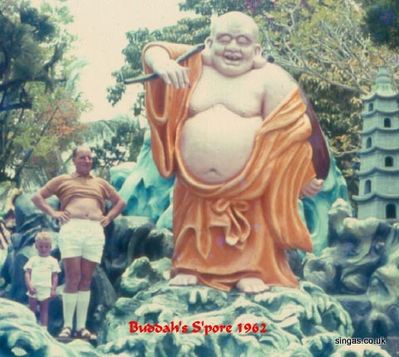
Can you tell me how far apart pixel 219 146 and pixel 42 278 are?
1.17 meters

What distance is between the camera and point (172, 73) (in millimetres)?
6227

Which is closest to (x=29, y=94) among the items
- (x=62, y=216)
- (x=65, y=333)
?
(x=62, y=216)

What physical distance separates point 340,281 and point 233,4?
1.70 meters

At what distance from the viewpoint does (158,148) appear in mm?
6309

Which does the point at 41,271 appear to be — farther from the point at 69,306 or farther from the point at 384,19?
the point at 384,19

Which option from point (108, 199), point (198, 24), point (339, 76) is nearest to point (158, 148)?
point (108, 199)

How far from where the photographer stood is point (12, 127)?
6.69m

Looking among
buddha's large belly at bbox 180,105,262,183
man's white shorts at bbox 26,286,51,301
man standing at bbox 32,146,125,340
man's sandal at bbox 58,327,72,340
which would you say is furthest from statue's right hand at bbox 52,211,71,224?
buddha's large belly at bbox 180,105,262,183

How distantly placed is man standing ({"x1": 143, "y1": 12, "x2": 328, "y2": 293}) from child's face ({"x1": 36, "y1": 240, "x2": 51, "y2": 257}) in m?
0.68

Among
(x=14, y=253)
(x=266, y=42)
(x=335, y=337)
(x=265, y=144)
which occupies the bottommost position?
(x=335, y=337)

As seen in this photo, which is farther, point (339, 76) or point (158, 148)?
point (339, 76)

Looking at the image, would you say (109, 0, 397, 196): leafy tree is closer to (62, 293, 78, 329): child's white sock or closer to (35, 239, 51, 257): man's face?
(35, 239, 51, 257): man's face

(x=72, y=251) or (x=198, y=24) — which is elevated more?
(x=198, y=24)

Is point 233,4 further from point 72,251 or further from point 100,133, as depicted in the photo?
point 72,251
